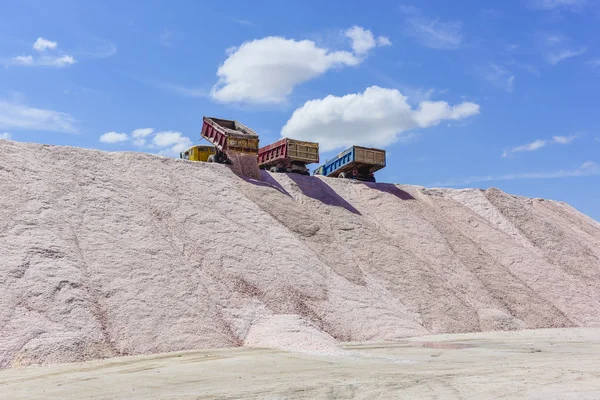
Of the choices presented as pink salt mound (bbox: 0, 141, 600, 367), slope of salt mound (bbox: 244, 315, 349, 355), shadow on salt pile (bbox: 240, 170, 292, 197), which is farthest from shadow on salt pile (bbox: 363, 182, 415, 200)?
slope of salt mound (bbox: 244, 315, 349, 355)

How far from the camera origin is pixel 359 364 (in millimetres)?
12742

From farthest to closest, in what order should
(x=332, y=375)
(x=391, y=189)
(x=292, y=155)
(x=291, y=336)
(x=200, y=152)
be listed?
(x=200, y=152) → (x=391, y=189) → (x=292, y=155) → (x=291, y=336) → (x=332, y=375)

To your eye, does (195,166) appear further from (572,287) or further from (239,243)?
(572,287)

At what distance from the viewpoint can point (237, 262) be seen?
19766 millimetres

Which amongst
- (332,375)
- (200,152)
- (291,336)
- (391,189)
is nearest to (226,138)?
(200,152)

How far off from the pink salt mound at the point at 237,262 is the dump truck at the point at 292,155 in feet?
7.51

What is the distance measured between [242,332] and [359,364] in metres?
4.94

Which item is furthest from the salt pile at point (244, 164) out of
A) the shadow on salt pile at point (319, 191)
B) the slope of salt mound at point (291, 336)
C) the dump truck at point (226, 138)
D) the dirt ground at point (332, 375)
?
the dirt ground at point (332, 375)

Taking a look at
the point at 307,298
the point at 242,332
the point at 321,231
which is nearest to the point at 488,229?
the point at 321,231

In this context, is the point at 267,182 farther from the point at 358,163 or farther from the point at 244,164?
the point at 358,163

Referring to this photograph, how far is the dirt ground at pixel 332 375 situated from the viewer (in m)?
9.45

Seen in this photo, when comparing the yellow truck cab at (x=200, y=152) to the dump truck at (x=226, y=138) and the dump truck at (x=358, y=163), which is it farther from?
the dump truck at (x=358, y=163)

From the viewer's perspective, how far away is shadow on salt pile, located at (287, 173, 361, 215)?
2847 cm

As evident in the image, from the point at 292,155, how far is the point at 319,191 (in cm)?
368
